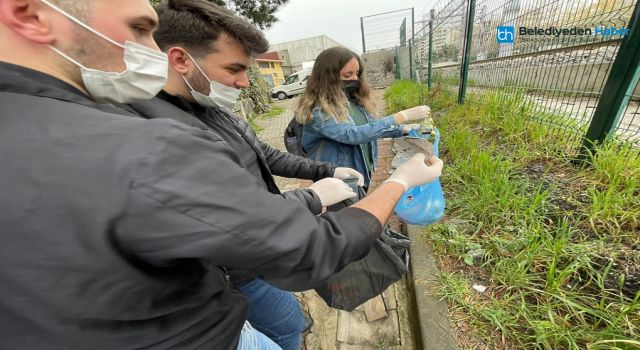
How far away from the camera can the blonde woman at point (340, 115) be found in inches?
76.0

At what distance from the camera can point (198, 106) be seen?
1.21 meters

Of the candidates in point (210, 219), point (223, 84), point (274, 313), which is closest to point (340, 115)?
point (223, 84)

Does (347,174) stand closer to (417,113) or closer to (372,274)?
(372,274)

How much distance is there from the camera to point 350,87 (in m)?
2.19

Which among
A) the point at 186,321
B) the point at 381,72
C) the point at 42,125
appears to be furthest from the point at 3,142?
the point at 381,72

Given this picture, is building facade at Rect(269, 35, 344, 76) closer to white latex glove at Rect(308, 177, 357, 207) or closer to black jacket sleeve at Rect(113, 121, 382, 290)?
white latex glove at Rect(308, 177, 357, 207)

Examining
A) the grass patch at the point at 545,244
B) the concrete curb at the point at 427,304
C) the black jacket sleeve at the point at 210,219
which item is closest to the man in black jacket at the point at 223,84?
the black jacket sleeve at the point at 210,219

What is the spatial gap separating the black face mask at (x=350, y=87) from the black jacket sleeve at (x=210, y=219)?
1684 millimetres

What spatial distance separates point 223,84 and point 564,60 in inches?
120

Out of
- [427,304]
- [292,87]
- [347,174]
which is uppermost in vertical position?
[347,174]

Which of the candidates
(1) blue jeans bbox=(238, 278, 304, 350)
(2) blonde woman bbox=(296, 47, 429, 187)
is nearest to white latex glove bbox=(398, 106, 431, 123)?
(2) blonde woman bbox=(296, 47, 429, 187)

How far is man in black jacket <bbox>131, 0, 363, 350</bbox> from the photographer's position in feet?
3.76

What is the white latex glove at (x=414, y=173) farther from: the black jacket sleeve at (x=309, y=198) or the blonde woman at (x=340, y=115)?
the blonde woman at (x=340, y=115)

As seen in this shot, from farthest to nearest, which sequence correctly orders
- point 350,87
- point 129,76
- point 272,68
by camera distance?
point 272,68 → point 350,87 → point 129,76
